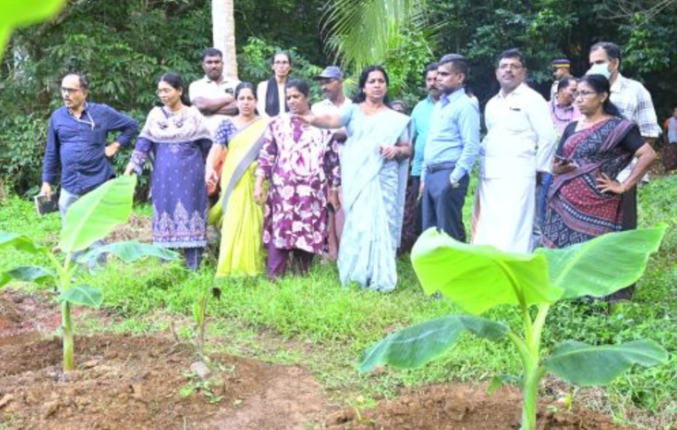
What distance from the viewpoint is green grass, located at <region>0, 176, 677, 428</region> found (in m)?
3.49

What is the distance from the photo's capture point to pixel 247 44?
1212 centimetres

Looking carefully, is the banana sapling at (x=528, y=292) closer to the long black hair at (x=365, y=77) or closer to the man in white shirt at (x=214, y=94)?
the long black hair at (x=365, y=77)

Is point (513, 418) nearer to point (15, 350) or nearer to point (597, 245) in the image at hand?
point (597, 245)

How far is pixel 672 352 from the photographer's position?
363 cm

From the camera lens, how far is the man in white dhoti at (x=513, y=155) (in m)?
5.07

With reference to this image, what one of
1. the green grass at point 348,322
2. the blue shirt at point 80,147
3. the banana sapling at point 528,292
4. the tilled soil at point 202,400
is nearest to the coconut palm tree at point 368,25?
the green grass at point 348,322

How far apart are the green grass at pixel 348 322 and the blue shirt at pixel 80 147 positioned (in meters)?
0.75

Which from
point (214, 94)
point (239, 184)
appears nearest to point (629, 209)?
point (239, 184)

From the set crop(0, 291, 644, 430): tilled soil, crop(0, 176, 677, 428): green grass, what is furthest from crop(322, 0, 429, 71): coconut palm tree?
crop(0, 291, 644, 430): tilled soil

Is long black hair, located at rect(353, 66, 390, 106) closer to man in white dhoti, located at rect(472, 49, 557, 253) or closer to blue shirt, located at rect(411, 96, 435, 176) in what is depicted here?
blue shirt, located at rect(411, 96, 435, 176)

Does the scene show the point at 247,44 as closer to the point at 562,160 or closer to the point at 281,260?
the point at 281,260

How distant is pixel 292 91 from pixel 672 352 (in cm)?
306

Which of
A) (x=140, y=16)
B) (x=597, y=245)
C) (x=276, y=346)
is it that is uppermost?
(x=140, y=16)

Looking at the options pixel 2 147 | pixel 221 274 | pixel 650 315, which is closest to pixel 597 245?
pixel 650 315
